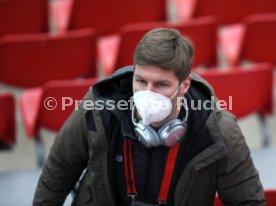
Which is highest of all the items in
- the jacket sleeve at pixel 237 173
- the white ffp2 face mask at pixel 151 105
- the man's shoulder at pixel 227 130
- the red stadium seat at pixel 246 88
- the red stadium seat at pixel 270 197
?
the red stadium seat at pixel 246 88

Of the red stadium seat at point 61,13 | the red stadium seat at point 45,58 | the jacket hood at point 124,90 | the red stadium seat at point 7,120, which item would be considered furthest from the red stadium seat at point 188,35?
the jacket hood at point 124,90

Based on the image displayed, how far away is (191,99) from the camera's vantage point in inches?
78.0

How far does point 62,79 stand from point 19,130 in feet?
1.38

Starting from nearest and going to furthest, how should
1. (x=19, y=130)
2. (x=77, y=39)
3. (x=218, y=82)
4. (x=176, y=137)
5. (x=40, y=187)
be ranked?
(x=176, y=137), (x=40, y=187), (x=218, y=82), (x=77, y=39), (x=19, y=130)

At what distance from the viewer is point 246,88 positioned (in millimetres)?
3131

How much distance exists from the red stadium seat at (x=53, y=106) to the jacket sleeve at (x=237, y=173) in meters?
1.13

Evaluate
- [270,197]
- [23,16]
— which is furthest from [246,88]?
[23,16]

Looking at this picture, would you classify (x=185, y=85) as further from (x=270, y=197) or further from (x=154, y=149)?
(x=270, y=197)

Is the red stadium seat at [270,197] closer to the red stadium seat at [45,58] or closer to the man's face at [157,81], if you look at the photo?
the man's face at [157,81]

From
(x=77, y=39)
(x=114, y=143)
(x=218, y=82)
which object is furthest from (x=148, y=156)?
(x=77, y=39)

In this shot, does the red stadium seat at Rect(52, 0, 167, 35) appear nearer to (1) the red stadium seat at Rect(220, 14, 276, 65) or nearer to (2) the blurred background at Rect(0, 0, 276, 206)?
(2) the blurred background at Rect(0, 0, 276, 206)

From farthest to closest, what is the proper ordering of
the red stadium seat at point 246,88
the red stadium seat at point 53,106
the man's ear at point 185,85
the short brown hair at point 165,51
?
the red stadium seat at point 246,88, the red stadium seat at point 53,106, the man's ear at point 185,85, the short brown hair at point 165,51

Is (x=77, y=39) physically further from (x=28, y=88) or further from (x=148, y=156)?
(x=148, y=156)

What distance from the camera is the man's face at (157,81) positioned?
5.91 feet
